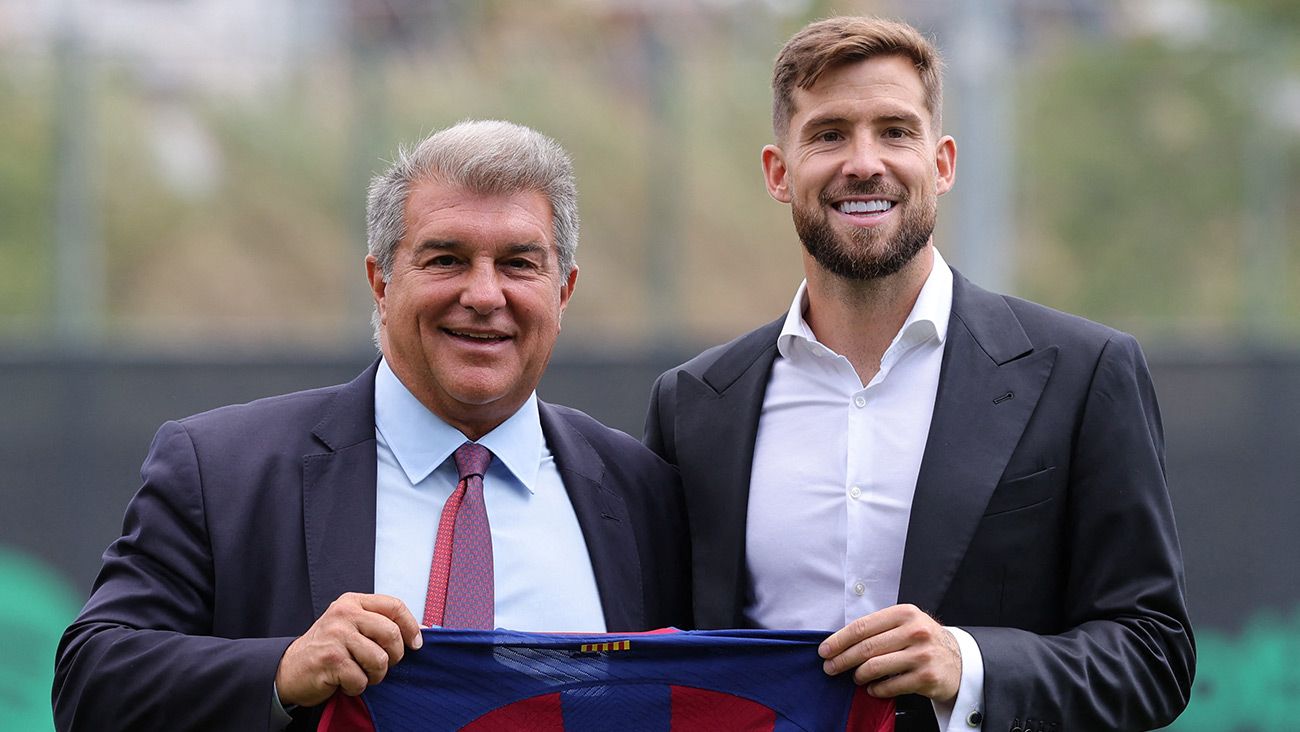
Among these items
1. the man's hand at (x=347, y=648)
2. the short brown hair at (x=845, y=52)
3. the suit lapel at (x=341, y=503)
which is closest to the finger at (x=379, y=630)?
the man's hand at (x=347, y=648)

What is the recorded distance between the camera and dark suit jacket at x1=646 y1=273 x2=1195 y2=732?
3.02m

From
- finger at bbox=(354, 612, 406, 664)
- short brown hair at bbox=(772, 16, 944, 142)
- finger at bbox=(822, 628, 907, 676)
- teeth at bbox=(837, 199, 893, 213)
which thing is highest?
short brown hair at bbox=(772, 16, 944, 142)

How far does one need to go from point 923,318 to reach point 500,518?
94cm

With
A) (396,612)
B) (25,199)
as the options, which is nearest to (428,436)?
(396,612)

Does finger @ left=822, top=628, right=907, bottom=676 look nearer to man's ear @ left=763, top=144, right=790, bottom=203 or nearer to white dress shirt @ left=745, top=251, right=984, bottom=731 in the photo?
white dress shirt @ left=745, top=251, right=984, bottom=731

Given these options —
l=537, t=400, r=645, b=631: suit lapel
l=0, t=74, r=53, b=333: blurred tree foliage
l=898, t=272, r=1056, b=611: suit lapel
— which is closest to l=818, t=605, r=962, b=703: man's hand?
l=898, t=272, r=1056, b=611: suit lapel

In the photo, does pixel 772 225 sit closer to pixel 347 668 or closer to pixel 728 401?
pixel 728 401

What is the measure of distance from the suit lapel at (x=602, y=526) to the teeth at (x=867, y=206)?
0.74m

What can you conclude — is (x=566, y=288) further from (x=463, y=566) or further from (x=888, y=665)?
(x=888, y=665)

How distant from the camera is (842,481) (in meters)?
3.39

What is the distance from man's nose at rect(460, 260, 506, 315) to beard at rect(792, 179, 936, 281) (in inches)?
26.9

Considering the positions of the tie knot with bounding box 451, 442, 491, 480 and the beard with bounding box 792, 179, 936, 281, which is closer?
the tie knot with bounding box 451, 442, 491, 480

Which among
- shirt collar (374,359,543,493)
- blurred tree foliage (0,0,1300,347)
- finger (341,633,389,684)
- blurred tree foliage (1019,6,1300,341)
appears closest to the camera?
finger (341,633,389,684)

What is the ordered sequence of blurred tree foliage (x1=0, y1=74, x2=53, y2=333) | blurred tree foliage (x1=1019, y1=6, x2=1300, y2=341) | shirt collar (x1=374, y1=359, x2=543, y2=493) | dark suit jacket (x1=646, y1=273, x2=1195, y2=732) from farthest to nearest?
blurred tree foliage (x1=1019, y1=6, x2=1300, y2=341) → blurred tree foliage (x1=0, y1=74, x2=53, y2=333) → shirt collar (x1=374, y1=359, x2=543, y2=493) → dark suit jacket (x1=646, y1=273, x2=1195, y2=732)
